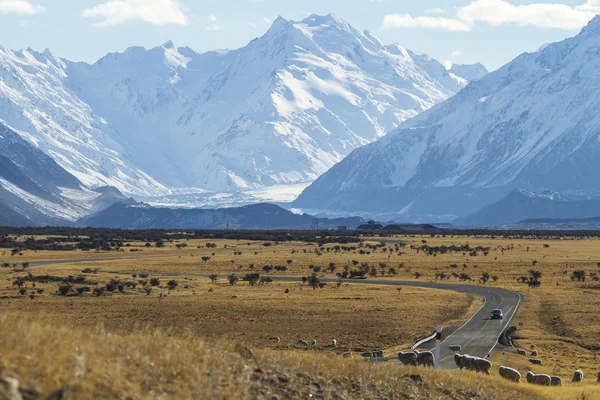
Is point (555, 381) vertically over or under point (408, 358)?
under

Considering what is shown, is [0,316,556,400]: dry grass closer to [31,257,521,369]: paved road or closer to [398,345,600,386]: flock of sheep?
[398,345,600,386]: flock of sheep

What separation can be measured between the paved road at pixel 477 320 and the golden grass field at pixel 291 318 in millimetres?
1221

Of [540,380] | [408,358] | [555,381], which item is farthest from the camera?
[555,381]

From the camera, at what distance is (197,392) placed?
16703mm

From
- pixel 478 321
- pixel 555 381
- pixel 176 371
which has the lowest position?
pixel 478 321

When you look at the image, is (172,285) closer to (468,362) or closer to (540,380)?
(468,362)

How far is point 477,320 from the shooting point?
58.7m

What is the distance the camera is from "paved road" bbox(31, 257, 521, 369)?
4494cm

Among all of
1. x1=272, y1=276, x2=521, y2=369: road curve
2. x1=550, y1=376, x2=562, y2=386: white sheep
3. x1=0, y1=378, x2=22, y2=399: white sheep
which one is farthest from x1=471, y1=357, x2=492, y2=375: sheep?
x1=0, y1=378, x2=22, y2=399: white sheep

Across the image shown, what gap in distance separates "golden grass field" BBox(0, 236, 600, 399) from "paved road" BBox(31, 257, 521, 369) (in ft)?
4.01

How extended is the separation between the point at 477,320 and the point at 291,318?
1117 cm

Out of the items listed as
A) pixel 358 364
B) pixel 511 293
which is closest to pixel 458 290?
pixel 511 293

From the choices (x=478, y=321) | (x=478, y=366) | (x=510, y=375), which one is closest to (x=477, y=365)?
(x=478, y=366)

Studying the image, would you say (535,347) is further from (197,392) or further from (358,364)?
(197,392)
